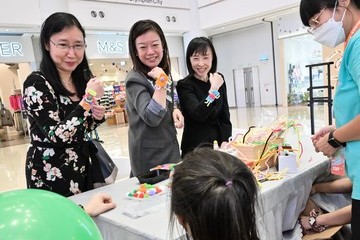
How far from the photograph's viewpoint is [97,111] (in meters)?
1.35

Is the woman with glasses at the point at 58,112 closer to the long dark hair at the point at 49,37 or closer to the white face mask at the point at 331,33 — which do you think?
the long dark hair at the point at 49,37

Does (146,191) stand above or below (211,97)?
below

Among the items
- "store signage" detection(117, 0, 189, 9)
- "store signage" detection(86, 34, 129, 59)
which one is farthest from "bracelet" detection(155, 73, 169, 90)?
"store signage" detection(86, 34, 129, 59)

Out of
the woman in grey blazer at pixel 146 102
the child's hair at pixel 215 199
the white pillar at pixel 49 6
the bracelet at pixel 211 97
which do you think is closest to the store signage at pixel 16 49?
the white pillar at pixel 49 6

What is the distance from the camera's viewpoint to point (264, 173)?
1.41 m

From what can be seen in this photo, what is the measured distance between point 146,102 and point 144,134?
18 centimetres

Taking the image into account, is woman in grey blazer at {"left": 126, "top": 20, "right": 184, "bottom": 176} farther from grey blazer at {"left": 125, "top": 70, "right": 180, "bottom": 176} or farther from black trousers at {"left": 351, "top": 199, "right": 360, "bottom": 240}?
black trousers at {"left": 351, "top": 199, "right": 360, "bottom": 240}

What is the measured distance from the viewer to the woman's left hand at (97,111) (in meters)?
1.33

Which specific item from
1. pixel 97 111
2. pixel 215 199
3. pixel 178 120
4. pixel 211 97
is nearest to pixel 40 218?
pixel 215 199

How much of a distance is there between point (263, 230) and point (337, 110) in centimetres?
54

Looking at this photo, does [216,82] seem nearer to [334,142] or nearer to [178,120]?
[178,120]

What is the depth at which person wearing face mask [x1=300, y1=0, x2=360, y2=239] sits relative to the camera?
40.8 inches

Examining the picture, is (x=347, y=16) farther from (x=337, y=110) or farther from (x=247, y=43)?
(x=247, y=43)

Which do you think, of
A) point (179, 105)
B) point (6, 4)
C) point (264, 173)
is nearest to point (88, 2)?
point (6, 4)
